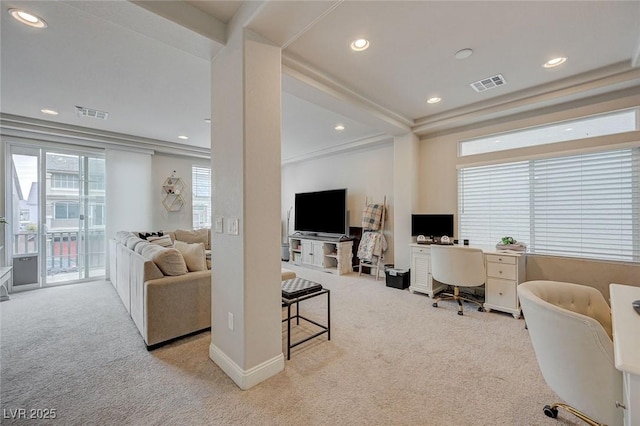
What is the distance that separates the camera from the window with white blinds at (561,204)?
2869 millimetres

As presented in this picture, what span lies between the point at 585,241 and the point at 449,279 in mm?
1616

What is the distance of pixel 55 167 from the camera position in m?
4.59

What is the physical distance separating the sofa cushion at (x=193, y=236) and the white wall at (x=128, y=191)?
2.17 feet

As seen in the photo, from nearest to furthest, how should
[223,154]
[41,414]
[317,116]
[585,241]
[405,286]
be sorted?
[41,414]
[223,154]
[585,241]
[317,116]
[405,286]

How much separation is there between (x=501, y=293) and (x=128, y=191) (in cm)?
651

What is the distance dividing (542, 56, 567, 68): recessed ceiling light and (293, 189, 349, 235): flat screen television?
344cm

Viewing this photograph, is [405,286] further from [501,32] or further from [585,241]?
[501,32]

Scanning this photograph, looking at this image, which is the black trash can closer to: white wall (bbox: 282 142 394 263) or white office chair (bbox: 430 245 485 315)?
white wall (bbox: 282 142 394 263)

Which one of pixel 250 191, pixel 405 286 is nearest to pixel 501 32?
pixel 250 191

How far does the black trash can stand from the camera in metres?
4.25

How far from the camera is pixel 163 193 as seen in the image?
578 cm

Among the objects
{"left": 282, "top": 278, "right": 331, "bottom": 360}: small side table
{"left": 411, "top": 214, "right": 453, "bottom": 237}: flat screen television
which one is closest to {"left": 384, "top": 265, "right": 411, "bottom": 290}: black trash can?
{"left": 411, "top": 214, "right": 453, "bottom": 237}: flat screen television

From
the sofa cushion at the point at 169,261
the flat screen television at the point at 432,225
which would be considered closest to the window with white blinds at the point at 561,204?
Result: the flat screen television at the point at 432,225

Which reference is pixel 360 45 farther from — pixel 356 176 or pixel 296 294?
pixel 356 176
